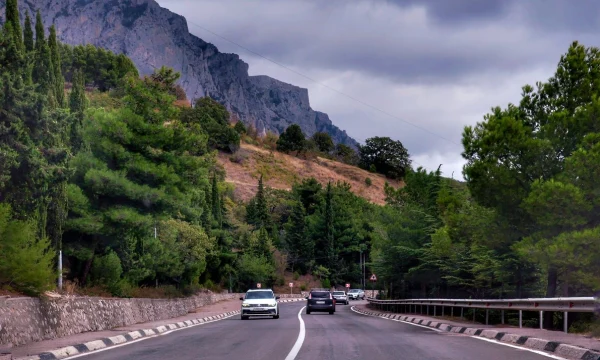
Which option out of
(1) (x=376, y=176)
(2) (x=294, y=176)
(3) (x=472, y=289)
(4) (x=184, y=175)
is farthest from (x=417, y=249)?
(1) (x=376, y=176)

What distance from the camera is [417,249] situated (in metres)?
46.1

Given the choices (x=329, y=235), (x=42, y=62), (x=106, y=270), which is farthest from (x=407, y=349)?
(x=329, y=235)

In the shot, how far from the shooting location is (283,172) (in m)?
172

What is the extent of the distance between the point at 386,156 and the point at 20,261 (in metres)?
176

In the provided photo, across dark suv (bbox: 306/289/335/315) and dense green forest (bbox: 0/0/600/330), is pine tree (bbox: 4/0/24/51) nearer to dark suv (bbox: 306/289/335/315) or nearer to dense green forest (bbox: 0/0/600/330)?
dense green forest (bbox: 0/0/600/330)

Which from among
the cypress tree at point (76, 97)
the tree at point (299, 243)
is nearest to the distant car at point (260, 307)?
the cypress tree at point (76, 97)

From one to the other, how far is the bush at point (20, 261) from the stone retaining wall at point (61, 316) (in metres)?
0.66

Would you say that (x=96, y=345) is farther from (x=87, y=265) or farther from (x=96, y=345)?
(x=87, y=265)

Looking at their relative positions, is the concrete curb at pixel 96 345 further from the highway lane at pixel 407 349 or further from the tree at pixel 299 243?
the tree at pixel 299 243

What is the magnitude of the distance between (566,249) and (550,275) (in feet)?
13.8

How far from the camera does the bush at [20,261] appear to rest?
1853 centimetres

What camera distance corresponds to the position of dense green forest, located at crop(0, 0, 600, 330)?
2089 centimetres

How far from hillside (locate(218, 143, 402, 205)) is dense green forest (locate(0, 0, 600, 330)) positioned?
100 metres

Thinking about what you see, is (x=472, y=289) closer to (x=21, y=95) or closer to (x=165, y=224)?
(x=165, y=224)
